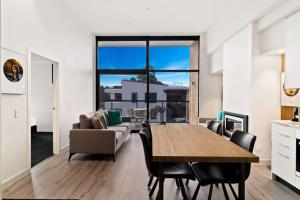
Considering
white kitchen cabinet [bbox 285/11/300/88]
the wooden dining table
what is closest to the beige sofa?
the wooden dining table

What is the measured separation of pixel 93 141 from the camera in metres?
4.48

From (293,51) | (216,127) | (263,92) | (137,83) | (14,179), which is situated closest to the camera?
(293,51)

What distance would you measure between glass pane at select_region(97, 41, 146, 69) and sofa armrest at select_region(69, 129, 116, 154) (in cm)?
386

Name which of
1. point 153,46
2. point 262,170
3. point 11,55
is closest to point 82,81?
point 153,46

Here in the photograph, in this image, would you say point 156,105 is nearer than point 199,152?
No

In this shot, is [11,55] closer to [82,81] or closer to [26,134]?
[26,134]

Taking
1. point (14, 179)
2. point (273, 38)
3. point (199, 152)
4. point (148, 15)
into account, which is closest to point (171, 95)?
point (148, 15)

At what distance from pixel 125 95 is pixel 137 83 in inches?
23.8

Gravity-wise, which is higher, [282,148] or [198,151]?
[198,151]

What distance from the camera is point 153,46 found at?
7961 millimetres

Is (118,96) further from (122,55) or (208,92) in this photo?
(208,92)

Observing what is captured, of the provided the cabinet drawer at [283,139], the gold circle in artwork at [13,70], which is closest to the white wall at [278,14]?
the cabinet drawer at [283,139]

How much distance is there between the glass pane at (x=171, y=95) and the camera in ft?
26.2

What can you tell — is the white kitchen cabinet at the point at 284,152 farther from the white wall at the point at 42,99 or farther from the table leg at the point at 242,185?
the white wall at the point at 42,99
